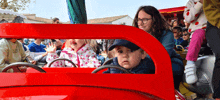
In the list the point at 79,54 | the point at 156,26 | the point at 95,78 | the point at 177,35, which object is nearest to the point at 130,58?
the point at 95,78

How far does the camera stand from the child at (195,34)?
2375 mm

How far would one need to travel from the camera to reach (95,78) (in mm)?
871

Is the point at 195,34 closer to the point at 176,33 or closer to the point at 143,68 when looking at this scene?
the point at 143,68

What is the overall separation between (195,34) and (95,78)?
6.43ft

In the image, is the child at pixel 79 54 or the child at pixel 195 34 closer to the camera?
the child at pixel 195 34

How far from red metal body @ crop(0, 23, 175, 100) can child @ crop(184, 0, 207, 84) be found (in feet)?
5.66

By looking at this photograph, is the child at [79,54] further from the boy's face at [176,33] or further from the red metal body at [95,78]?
the boy's face at [176,33]

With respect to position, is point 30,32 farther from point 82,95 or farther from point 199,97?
point 199,97

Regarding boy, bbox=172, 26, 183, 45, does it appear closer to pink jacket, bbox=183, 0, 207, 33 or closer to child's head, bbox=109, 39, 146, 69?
pink jacket, bbox=183, 0, 207, 33

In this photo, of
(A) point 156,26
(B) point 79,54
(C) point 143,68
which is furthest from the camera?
(B) point 79,54

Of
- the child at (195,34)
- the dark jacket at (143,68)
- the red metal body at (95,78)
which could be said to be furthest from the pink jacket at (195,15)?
the red metal body at (95,78)

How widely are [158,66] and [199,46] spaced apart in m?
1.79

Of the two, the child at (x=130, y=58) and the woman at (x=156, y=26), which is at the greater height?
the woman at (x=156, y=26)

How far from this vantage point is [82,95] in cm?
77
